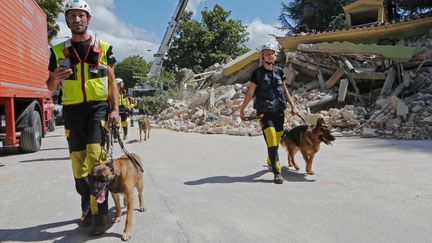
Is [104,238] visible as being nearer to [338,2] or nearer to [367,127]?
[367,127]

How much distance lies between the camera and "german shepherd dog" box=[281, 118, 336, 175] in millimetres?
5977

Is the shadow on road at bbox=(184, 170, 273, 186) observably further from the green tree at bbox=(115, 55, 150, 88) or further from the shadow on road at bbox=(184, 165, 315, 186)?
the green tree at bbox=(115, 55, 150, 88)

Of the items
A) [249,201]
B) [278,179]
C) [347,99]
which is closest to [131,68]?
[347,99]

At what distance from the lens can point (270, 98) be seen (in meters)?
6.19

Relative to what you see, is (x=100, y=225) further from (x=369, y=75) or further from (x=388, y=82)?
(x=369, y=75)

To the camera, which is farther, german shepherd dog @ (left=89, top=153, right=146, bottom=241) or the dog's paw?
the dog's paw

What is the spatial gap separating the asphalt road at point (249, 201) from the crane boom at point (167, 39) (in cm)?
2410

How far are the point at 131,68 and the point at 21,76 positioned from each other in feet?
231

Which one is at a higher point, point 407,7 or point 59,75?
point 407,7

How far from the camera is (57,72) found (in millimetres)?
3781

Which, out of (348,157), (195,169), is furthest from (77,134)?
(348,157)

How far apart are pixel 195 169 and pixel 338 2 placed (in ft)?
80.2

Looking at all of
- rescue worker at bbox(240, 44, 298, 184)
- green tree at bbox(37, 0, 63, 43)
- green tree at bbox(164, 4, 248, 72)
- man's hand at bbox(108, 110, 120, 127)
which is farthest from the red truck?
green tree at bbox(164, 4, 248, 72)

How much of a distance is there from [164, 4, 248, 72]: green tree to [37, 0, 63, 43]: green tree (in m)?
17.9
